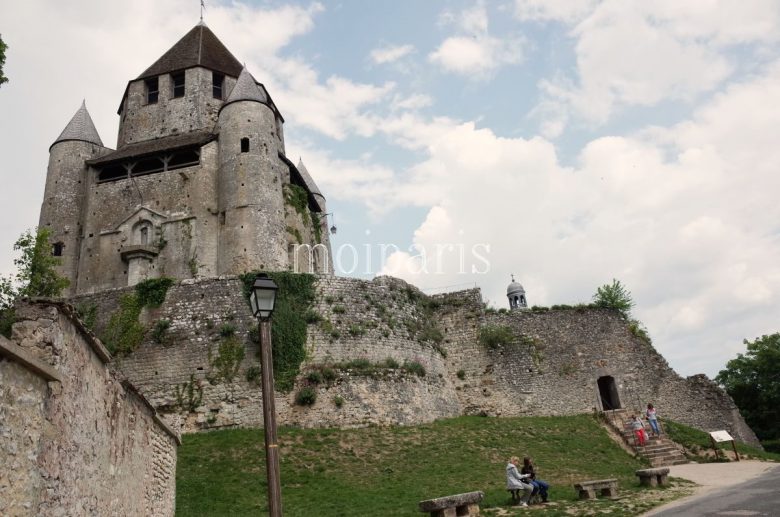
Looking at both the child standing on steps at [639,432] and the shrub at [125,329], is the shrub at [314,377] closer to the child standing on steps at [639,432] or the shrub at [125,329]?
the shrub at [125,329]

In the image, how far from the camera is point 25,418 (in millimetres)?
5633

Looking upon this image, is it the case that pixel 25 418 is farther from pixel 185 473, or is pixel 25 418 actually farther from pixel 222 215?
pixel 222 215

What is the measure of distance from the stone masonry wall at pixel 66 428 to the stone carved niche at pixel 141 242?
2346cm

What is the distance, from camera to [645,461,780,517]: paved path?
8953mm

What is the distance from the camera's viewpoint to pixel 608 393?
2706cm

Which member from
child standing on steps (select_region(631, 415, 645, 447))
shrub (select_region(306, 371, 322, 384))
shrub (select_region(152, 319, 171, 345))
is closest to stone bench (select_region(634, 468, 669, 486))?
child standing on steps (select_region(631, 415, 645, 447))

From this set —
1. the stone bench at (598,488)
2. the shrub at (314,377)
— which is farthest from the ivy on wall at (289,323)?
the stone bench at (598,488)

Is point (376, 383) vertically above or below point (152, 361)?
below

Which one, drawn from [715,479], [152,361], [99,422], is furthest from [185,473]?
[715,479]

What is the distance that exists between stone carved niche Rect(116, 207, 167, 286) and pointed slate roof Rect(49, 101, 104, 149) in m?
6.87

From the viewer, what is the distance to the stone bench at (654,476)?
13659 mm

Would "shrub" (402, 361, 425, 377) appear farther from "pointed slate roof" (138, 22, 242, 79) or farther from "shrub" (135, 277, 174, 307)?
"pointed slate roof" (138, 22, 242, 79)

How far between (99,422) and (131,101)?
35.2m

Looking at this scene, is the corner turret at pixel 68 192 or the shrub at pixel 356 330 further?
the corner turret at pixel 68 192
